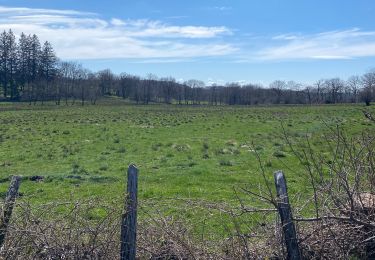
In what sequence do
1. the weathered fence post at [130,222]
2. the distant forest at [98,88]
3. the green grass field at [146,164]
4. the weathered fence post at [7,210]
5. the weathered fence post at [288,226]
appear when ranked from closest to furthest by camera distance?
the weathered fence post at [288,226]
the weathered fence post at [130,222]
the weathered fence post at [7,210]
the green grass field at [146,164]
the distant forest at [98,88]

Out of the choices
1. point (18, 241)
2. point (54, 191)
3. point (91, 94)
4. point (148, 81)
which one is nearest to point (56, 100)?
point (91, 94)

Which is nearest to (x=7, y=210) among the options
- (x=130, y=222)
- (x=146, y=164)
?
(x=130, y=222)

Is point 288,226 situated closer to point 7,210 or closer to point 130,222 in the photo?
point 130,222

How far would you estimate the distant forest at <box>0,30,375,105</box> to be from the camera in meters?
89.6

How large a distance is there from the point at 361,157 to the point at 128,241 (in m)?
3.28

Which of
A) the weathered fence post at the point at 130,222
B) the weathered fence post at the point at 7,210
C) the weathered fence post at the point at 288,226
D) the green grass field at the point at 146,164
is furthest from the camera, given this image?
the green grass field at the point at 146,164

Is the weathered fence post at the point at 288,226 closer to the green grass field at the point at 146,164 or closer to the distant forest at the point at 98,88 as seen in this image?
the green grass field at the point at 146,164

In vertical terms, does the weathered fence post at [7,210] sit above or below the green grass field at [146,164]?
above

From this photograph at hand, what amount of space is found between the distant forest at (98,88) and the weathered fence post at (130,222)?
6540 cm

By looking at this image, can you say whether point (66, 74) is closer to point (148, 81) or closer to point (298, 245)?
point (148, 81)

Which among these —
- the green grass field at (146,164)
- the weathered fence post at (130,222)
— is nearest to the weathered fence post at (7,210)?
the weathered fence post at (130,222)

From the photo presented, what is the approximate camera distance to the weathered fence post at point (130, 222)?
493cm

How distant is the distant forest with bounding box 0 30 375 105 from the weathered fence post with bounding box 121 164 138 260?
65402 mm

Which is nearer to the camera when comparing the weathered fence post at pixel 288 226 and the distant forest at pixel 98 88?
the weathered fence post at pixel 288 226
